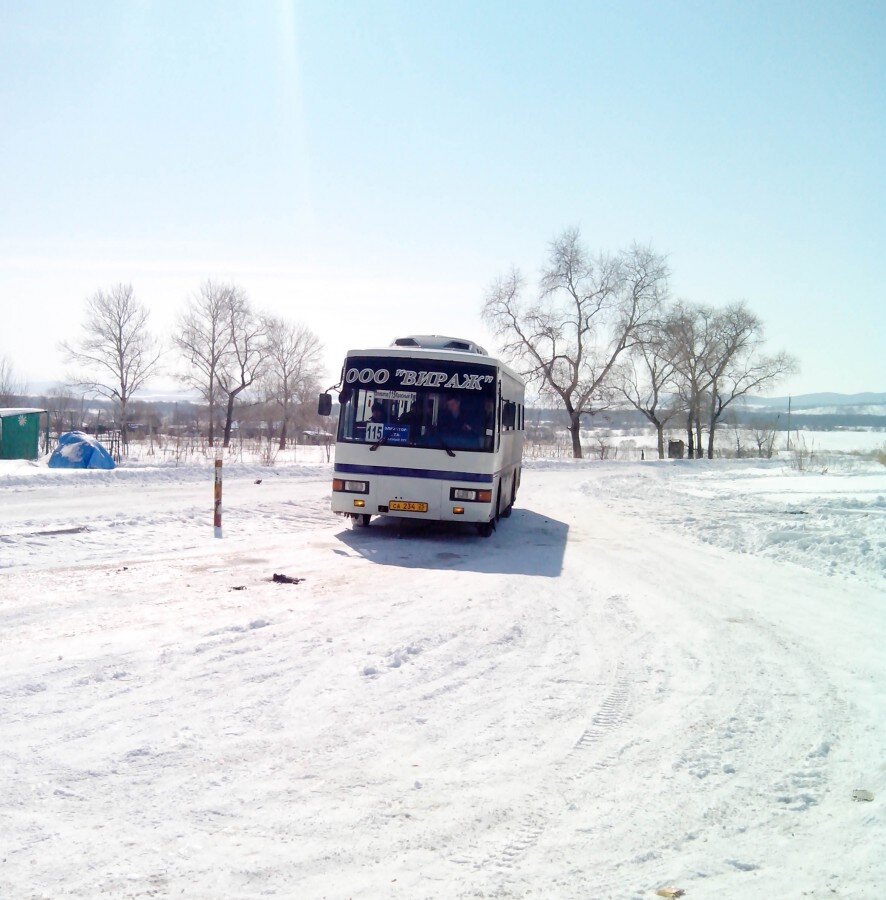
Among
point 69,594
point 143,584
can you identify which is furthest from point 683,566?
point 69,594

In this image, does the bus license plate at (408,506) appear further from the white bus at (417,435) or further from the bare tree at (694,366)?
the bare tree at (694,366)

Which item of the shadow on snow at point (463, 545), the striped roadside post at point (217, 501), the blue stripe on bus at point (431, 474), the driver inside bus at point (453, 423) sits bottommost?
the shadow on snow at point (463, 545)

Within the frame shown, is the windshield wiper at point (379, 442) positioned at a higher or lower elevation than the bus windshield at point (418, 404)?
lower

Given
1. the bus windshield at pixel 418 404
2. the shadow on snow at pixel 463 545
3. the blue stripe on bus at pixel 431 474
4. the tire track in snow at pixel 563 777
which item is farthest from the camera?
the bus windshield at pixel 418 404

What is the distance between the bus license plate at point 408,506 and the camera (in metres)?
13.5

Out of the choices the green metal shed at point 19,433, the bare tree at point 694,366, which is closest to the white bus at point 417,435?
the green metal shed at point 19,433

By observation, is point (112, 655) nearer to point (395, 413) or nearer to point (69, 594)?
point (69, 594)

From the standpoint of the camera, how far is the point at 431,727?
502cm

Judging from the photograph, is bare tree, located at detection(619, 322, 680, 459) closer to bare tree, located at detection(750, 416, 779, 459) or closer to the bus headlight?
bare tree, located at detection(750, 416, 779, 459)

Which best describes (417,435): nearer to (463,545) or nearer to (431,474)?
(431,474)

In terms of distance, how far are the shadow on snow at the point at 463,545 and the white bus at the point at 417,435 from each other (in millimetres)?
578

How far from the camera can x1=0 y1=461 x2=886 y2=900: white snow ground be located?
3.48m

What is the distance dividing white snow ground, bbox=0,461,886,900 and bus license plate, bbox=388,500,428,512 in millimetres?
2376

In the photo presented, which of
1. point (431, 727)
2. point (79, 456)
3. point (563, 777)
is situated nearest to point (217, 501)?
point (431, 727)
